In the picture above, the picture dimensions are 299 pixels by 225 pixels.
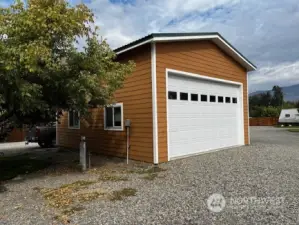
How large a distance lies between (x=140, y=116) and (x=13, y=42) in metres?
4.17

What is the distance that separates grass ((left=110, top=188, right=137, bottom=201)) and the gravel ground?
121 mm

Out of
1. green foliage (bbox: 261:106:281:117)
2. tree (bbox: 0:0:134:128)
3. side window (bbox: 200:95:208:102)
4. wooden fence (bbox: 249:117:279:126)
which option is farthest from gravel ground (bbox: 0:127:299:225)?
green foliage (bbox: 261:106:281:117)

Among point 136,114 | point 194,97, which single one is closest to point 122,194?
point 136,114

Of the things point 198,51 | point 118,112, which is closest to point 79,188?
point 118,112

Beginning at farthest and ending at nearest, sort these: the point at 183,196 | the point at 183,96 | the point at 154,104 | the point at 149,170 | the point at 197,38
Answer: the point at 197,38 → the point at 183,96 → the point at 154,104 → the point at 149,170 → the point at 183,196

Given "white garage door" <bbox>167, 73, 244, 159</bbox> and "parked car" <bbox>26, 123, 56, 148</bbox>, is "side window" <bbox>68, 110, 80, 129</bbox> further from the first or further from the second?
"white garage door" <bbox>167, 73, 244, 159</bbox>

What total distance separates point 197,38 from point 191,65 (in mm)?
987

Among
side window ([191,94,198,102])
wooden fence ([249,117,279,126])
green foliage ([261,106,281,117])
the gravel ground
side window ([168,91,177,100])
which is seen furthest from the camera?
green foliage ([261,106,281,117])

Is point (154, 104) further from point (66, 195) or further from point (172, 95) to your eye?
point (66, 195)

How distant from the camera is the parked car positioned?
14.2 m

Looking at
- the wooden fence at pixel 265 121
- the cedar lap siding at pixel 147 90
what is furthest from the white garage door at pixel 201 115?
the wooden fence at pixel 265 121

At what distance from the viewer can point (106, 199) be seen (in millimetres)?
4668

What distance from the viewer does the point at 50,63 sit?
5.82 meters

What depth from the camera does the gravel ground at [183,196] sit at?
3703 mm
